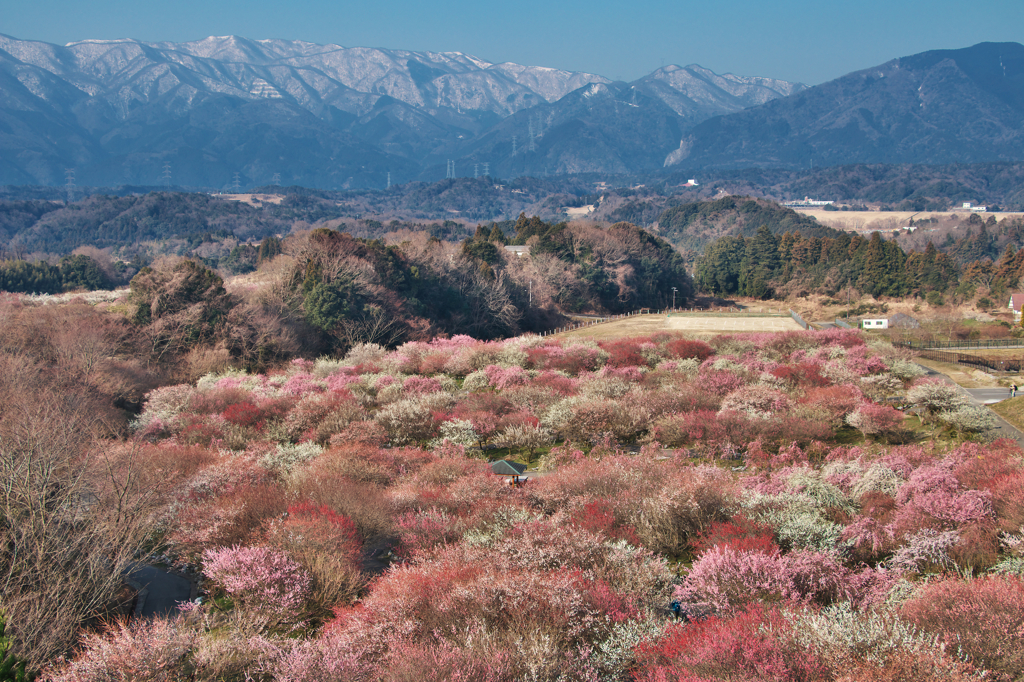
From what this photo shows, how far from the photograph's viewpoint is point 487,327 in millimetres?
55656

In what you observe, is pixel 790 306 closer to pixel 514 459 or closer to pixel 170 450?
pixel 514 459

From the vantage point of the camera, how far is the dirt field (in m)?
45.3

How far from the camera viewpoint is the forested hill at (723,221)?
146 metres

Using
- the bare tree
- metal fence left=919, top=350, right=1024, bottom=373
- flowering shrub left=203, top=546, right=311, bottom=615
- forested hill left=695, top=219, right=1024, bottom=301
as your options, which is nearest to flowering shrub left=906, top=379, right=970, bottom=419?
flowering shrub left=203, top=546, right=311, bottom=615

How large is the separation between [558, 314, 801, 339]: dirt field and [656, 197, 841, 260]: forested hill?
8870 cm

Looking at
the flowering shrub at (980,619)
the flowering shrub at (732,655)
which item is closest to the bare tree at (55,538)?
the flowering shrub at (732,655)

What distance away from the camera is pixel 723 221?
6093 inches

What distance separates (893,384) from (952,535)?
14.0 meters

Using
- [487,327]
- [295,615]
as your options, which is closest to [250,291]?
[487,327]

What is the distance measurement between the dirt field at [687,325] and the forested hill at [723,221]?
88.7 meters

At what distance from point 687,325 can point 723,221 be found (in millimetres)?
113986

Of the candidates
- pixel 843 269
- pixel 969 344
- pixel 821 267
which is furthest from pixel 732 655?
pixel 821 267

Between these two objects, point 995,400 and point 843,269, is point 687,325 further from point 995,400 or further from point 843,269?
point 843,269

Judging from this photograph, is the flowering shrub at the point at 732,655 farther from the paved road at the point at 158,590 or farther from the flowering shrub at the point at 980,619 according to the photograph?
the paved road at the point at 158,590
